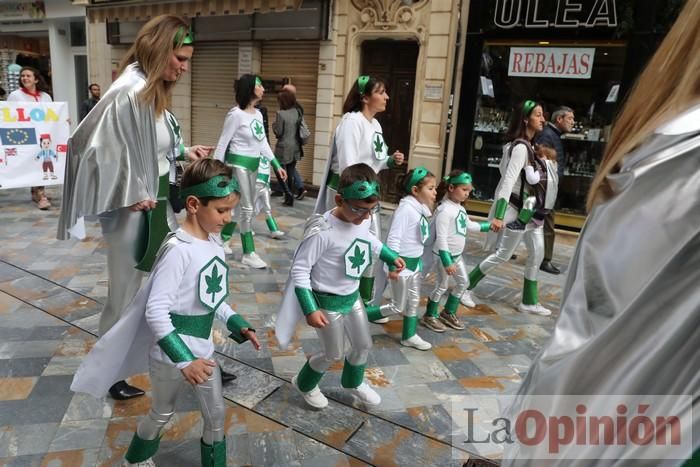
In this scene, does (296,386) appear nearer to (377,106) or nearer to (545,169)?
(377,106)

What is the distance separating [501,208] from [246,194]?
102 inches

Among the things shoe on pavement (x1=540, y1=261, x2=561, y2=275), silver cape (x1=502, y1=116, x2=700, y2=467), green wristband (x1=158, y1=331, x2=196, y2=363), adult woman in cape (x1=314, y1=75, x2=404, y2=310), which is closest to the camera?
silver cape (x1=502, y1=116, x2=700, y2=467)

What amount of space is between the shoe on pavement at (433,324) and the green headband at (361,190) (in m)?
1.94

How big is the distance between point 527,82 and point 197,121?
25.3 ft

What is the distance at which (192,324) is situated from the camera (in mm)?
2305

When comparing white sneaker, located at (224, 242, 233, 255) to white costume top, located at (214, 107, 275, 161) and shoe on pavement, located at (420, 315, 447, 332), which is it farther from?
shoe on pavement, located at (420, 315, 447, 332)

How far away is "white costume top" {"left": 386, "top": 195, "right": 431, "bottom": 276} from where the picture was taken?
12.5 feet

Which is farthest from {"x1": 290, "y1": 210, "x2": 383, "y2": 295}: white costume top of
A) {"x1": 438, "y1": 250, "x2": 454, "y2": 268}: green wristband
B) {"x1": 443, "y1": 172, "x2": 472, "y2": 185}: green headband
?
{"x1": 443, "y1": 172, "x2": 472, "y2": 185}: green headband

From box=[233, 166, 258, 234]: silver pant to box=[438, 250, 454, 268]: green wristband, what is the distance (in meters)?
2.41

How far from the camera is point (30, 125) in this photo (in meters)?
7.87

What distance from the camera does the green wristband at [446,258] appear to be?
3.95 m

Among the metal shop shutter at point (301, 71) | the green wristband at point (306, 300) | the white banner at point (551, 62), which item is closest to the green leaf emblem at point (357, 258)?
the green wristband at point (306, 300)

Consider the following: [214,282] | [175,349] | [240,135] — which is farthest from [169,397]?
[240,135]

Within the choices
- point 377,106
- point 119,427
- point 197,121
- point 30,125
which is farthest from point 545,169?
point 197,121
